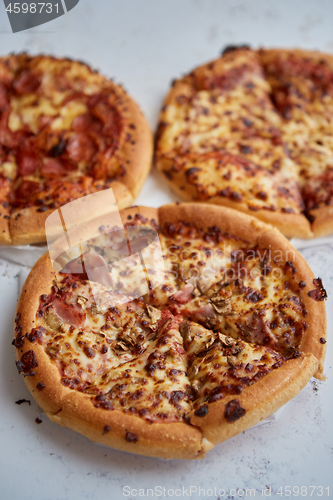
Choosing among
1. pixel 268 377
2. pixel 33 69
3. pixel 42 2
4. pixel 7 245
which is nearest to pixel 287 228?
pixel 268 377

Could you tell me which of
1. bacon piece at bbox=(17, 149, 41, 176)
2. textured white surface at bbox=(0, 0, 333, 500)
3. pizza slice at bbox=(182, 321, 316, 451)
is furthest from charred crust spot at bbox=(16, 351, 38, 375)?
bacon piece at bbox=(17, 149, 41, 176)

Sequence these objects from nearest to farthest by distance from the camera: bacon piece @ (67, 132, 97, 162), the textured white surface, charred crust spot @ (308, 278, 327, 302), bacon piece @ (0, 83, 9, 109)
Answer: the textured white surface → charred crust spot @ (308, 278, 327, 302) → bacon piece @ (67, 132, 97, 162) → bacon piece @ (0, 83, 9, 109)

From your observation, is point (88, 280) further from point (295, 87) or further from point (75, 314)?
point (295, 87)

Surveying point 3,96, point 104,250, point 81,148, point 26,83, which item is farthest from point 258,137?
point 3,96

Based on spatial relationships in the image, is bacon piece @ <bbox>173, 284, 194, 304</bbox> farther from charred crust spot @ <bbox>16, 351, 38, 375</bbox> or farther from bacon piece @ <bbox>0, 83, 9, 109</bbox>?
bacon piece @ <bbox>0, 83, 9, 109</bbox>

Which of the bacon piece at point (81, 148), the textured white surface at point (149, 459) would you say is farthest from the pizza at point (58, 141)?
the textured white surface at point (149, 459)

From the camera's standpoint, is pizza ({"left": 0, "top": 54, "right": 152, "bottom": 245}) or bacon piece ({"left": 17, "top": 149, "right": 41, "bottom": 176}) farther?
bacon piece ({"left": 17, "top": 149, "right": 41, "bottom": 176})

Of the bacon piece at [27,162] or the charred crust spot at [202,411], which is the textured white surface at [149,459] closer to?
the charred crust spot at [202,411]

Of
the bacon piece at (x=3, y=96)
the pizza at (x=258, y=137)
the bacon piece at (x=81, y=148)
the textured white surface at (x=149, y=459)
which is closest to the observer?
the textured white surface at (x=149, y=459)
